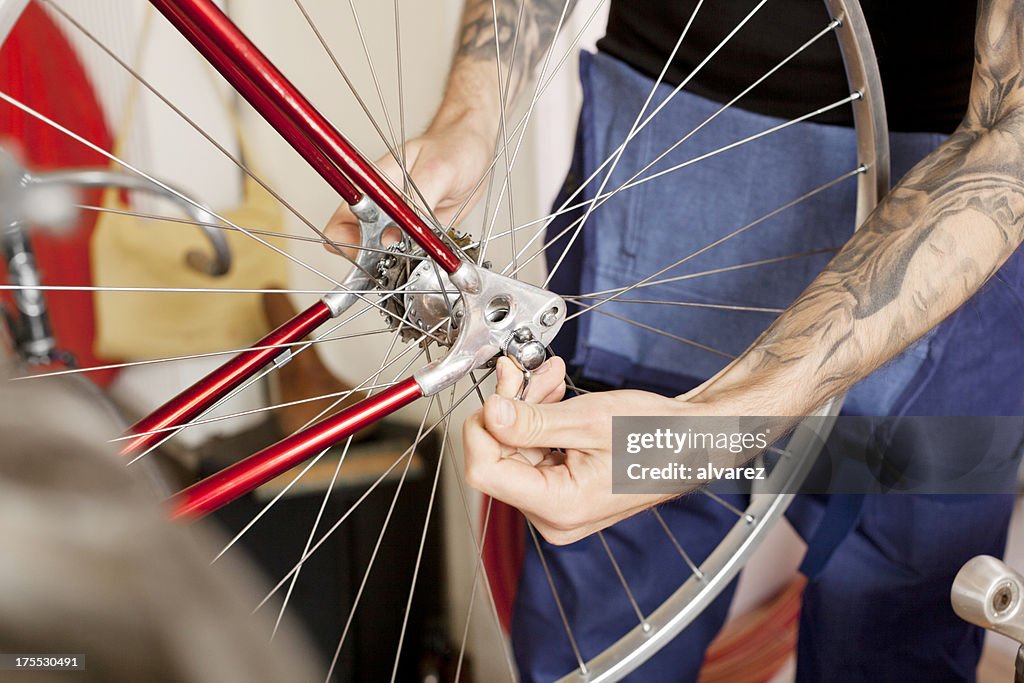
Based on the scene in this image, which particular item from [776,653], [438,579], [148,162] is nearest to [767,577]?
[776,653]

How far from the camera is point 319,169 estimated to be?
0.54 m

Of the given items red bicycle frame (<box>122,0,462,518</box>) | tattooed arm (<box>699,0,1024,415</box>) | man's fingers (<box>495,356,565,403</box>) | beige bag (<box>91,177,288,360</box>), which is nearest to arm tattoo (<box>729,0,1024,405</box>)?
tattooed arm (<box>699,0,1024,415</box>)

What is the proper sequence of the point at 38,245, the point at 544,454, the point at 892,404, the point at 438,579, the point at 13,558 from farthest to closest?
1. the point at 438,579
2. the point at 38,245
3. the point at 892,404
4. the point at 544,454
5. the point at 13,558

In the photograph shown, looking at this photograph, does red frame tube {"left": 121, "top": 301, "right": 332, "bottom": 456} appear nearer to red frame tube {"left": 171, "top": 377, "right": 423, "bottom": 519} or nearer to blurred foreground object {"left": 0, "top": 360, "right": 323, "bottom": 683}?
red frame tube {"left": 171, "top": 377, "right": 423, "bottom": 519}

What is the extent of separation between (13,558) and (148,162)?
144 cm

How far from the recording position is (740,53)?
0.83m

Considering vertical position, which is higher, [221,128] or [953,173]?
[221,128]

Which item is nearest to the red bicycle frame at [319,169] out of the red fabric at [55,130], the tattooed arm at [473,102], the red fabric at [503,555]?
the tattooed arm at [473,102]

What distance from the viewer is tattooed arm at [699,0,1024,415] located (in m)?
0.55

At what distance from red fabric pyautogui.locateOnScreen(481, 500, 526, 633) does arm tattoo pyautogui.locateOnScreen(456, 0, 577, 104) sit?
80 centimetres

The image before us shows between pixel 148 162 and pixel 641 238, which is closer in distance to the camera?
pixel 641 238

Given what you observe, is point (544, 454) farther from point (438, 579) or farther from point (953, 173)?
point (438, 579)

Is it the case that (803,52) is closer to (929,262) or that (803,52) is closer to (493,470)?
(929,262)

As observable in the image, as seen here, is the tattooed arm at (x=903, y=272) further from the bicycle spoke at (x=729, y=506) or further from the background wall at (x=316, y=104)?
the background wall at (x=316, y=104)
